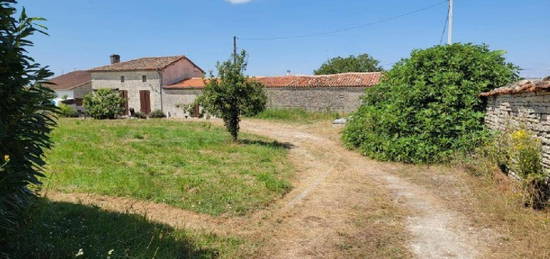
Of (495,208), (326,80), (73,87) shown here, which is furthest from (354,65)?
(495,208)

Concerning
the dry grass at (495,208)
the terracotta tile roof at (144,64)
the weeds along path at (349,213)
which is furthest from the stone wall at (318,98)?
the dry grass at (495,208)

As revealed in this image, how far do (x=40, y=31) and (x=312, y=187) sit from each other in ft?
19.7

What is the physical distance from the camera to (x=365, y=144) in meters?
11.5

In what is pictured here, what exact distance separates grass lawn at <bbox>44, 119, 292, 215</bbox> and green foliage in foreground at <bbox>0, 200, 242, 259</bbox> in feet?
2.15

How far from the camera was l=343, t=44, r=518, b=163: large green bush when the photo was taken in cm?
1002

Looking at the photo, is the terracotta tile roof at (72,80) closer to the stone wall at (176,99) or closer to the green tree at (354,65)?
the stone wall at (176,99)

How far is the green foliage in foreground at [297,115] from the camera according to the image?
72.2 feet

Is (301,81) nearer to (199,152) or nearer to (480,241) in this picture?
(199,152)

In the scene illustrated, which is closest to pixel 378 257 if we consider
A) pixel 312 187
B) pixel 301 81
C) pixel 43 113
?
pixel 312 187

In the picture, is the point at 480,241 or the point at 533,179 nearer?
the point at 480,241

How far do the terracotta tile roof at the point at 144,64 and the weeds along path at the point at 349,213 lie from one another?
22.7 m

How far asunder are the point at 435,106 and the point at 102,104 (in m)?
19.8

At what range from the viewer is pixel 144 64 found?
30.4 metres

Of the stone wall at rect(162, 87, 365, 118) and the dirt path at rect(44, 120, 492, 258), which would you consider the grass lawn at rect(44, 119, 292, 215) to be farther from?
the stone wall at rect(162, 87, 365, 118)
